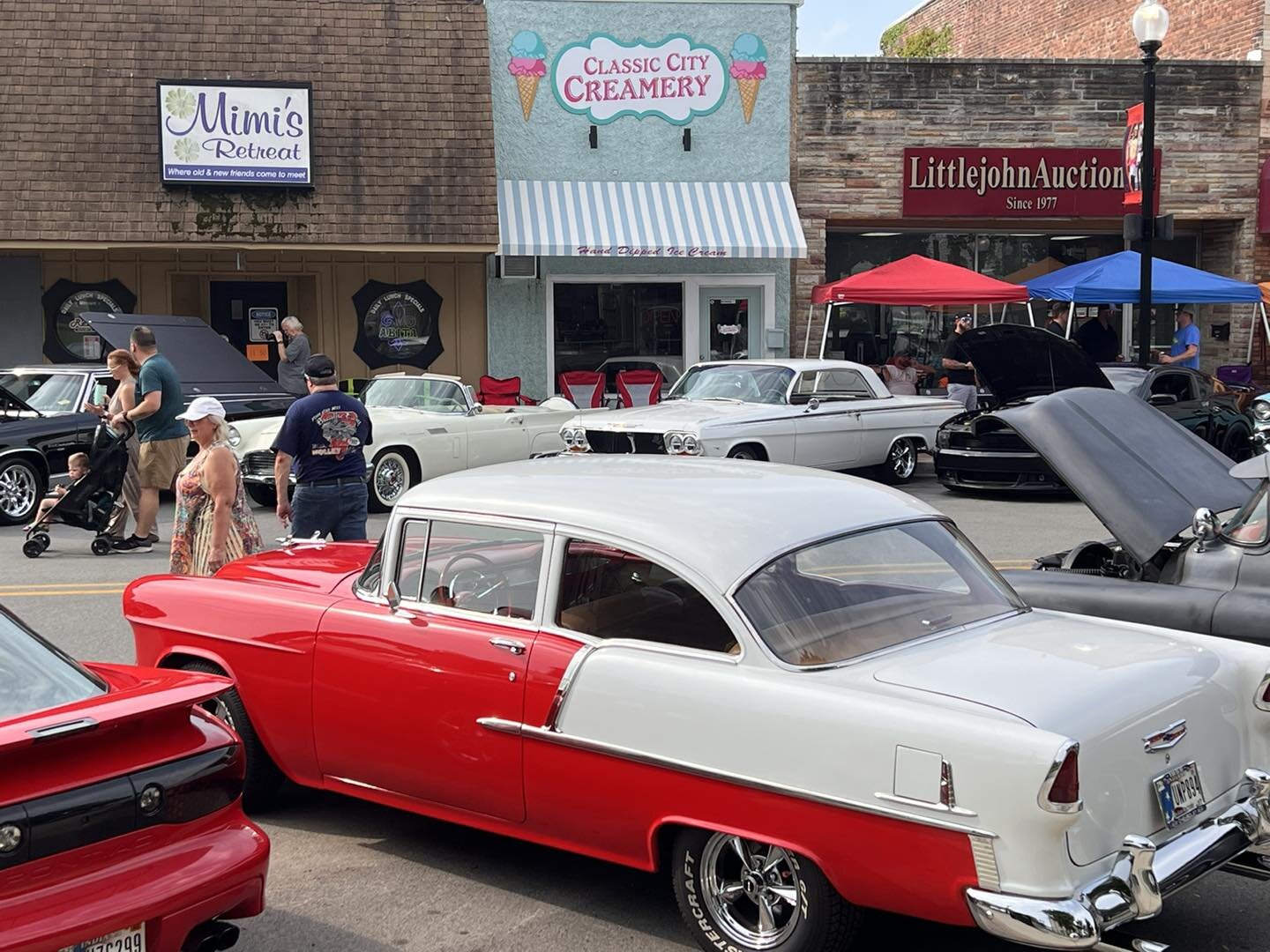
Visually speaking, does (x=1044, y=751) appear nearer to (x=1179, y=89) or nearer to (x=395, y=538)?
(x=395, y=538)

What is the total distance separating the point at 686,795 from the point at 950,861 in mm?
875

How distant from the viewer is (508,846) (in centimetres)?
553

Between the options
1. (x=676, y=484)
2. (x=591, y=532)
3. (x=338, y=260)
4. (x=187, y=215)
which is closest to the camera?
(x=591, y=532)

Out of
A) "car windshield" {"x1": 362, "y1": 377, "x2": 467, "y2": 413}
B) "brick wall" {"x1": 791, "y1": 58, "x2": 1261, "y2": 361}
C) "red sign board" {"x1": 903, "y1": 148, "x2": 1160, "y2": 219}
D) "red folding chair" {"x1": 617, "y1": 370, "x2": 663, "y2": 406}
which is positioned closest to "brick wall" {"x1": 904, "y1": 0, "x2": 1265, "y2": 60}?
"brick wall" {"x1": 791, "y1": 58, "x2": 1261, "y2": 361}

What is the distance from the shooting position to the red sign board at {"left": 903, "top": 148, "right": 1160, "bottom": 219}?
2250cm

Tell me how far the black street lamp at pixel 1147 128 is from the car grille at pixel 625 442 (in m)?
6.68

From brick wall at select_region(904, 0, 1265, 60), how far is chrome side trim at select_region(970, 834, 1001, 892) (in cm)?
2331

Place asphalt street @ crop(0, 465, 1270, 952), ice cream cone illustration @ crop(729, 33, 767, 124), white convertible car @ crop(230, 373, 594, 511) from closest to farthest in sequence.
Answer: asphalt street @ crop(0, 465, 1270, 952)
white convertible car @ crop(230, 373, 594, 511)
ice cream cone illustration @ crop(729, 33, 767, 124)

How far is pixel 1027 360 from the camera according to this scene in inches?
475

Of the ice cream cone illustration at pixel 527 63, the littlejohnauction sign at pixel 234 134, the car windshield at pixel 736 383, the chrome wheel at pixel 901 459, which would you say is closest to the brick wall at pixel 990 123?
the ice cream cone illustration at pixel 527 63

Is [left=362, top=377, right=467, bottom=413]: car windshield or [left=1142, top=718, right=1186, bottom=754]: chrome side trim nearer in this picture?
[left=1142, top=718, right=1186, bottom=754]: chrome side trim

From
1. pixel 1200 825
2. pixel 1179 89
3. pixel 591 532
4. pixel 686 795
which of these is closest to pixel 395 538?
pixel 591 532

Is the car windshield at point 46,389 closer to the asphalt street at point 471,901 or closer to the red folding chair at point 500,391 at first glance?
the red folding chair at point 500,391

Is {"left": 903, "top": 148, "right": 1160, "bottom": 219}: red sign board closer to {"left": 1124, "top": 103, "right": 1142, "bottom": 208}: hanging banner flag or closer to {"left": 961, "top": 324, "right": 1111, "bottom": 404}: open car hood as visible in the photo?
{"left": 1124, "top": 103, "right": 1142, "bottom": 208}: hanging banner flag
